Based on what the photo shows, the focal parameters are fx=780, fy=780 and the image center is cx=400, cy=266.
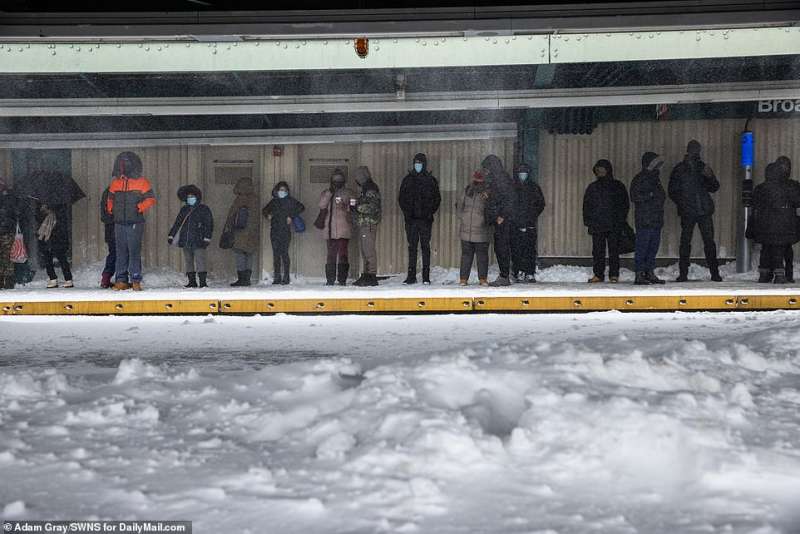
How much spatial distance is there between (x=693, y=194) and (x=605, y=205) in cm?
Result: 125

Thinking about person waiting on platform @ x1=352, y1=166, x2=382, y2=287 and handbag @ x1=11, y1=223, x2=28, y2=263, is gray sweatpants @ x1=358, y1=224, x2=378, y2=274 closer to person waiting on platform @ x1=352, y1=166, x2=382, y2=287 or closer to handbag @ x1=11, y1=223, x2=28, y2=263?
person waiting on platform @ x1=352, y1=166, x2=382, y2=287

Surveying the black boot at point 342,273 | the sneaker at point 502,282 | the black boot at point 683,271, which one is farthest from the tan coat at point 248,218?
the black boot at point 683,271

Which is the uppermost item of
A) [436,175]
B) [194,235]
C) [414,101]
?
[414,101]

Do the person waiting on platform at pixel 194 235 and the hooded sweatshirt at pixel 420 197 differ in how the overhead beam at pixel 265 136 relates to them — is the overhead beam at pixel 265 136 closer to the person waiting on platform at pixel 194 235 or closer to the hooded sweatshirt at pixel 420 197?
the person waiting on platform at pixel 194 235

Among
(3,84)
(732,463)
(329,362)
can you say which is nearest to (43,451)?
(329,362)

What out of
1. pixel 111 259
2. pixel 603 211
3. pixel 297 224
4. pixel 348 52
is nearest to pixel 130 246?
pixel 111 259

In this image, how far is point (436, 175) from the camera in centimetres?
1410

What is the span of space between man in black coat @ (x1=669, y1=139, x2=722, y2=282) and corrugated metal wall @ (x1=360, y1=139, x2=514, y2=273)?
3398mm

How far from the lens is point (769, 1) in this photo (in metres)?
9.27

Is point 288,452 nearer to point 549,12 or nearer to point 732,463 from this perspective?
point 732,463

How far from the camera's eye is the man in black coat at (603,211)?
11422 mm

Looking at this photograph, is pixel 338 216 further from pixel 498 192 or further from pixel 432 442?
pixel 432 442

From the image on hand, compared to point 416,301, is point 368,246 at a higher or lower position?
higher

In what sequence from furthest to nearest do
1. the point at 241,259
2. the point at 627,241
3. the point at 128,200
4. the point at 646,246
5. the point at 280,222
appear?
1. the point at 241,259
2. the point at 280,222
3. the point at 627,241
4. the point at 646,246
5. the point at 128,200
